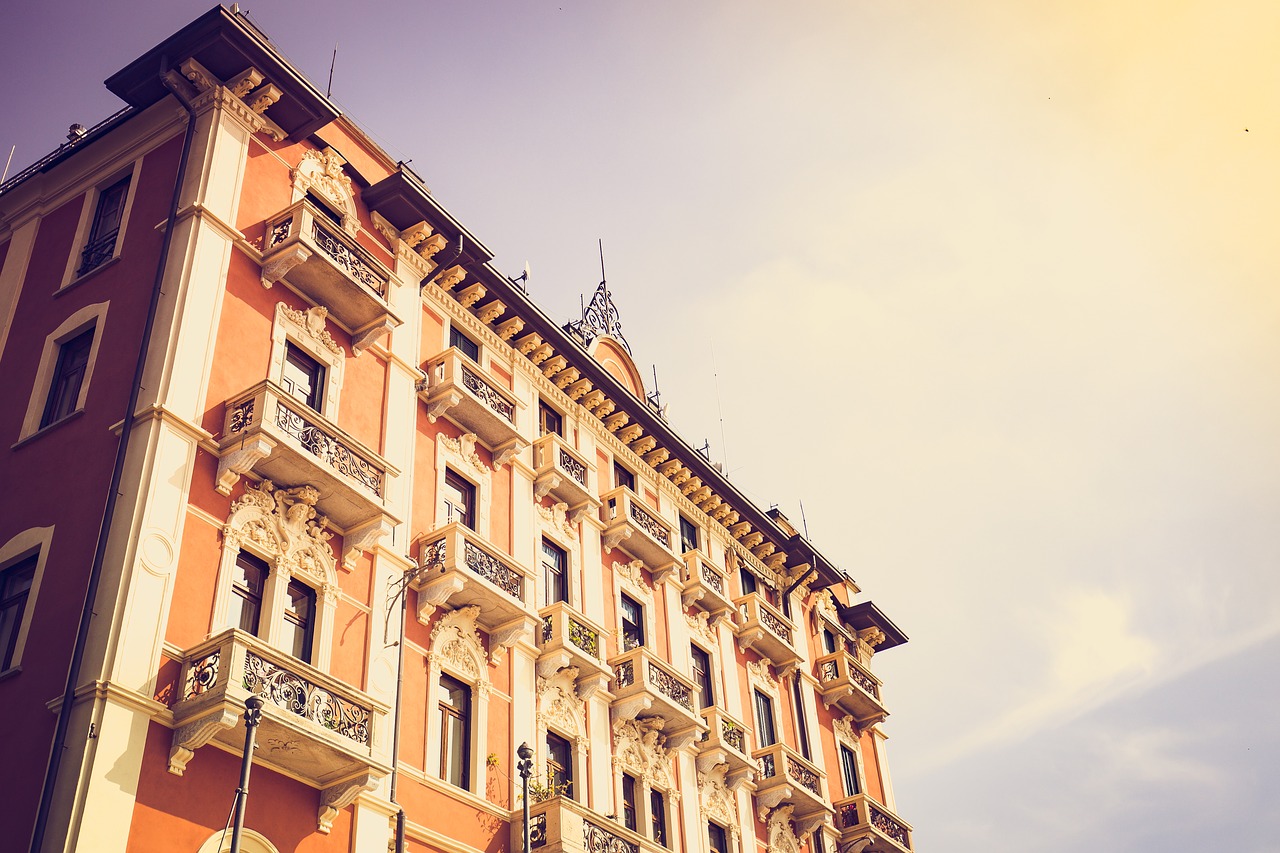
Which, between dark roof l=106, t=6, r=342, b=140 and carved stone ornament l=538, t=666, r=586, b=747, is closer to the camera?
dark roof l=106, t=6, r=342, b=140

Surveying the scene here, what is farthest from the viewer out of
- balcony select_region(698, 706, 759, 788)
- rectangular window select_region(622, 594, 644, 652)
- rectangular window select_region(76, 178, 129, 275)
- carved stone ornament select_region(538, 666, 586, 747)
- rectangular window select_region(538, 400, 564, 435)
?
rectangular window select_region(538, 400, 564, 435)

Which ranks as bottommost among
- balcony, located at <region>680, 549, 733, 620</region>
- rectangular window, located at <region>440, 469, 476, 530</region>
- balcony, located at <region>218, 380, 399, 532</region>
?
balcony, located at <region>218, 380, 399, 532</region>

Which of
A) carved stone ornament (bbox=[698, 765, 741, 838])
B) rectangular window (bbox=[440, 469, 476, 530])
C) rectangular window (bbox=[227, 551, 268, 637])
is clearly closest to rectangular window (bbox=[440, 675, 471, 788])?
rectangular window (bbox=[440, 469, 476, 530])

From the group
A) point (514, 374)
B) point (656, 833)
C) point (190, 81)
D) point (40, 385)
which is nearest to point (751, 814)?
point (656, 833)

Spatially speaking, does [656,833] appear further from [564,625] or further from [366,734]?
[366,734]

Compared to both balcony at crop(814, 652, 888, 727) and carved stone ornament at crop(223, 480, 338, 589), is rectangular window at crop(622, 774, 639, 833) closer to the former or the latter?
carved stone ornament at crop(223, 480, 338, 589)

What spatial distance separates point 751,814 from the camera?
107 ft

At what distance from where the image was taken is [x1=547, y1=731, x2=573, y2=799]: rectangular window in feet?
86.3

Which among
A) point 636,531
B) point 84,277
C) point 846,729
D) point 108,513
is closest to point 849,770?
point 846,729

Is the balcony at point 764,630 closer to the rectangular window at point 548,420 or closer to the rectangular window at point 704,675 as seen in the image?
the rectangular window at point 704,675

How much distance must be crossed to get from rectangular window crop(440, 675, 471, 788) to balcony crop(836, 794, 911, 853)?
15.5 metres

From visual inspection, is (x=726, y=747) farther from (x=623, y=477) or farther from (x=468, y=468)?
(x=468, y=468)

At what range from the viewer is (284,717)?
18.8 meters

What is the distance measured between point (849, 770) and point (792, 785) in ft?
23.0
